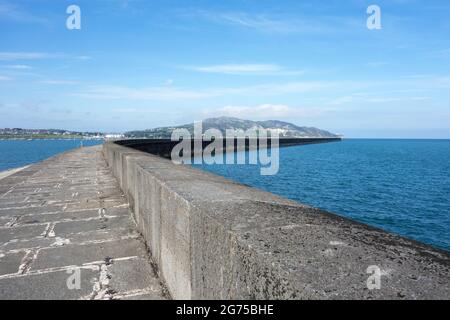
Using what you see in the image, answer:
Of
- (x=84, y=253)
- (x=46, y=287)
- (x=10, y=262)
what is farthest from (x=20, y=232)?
(x=46, y=287)

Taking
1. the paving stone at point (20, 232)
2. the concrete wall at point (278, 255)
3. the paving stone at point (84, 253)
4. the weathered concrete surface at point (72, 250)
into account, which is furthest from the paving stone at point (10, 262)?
the concrete wall at point (278, 255)

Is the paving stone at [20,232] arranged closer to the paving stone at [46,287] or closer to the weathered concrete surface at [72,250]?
the weathered concrete surface at [72,250]

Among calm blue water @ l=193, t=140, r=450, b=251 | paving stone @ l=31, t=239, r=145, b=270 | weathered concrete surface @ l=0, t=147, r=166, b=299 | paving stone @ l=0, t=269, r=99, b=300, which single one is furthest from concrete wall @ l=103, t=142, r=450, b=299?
calm blue water @ l=193, t=140, r=450, b=251

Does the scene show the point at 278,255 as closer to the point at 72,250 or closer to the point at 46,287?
the point at 46,287

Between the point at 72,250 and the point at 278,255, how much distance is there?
2.94m

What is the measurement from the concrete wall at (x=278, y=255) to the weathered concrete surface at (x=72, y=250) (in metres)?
0.45

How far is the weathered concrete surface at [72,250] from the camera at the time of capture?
2.83 m

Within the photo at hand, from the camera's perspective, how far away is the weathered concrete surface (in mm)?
2830

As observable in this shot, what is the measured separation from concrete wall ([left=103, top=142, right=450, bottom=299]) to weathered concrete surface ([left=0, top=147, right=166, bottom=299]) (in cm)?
45

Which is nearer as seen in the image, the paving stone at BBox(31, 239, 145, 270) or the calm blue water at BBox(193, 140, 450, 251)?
the paving stone at BBox(31, 239, 145, 270)

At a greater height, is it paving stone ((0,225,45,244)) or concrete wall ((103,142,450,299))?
concrete wall ((103,142,450,299))

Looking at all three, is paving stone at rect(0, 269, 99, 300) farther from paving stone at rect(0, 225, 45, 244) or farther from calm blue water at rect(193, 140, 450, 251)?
calm blue water at rect(193, 140, 450, 251)
